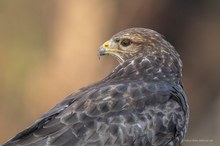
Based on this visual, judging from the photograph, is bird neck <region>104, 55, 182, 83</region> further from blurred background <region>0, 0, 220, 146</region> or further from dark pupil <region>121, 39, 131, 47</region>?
blurred background <region>0, 0, 220, 146</region>

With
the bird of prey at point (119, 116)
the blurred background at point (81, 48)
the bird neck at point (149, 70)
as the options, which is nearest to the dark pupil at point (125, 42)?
the bird neck at point (149, 70)

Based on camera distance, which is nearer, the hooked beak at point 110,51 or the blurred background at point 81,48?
the hooked beak at point 110,51

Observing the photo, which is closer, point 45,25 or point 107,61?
point 107,61

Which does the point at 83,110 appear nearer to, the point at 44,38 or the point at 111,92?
the point at 111,92

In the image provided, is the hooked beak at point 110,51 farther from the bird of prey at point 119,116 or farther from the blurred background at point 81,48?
the blurred background at point 81,48

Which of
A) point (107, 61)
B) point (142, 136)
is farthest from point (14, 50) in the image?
point (142, 136)

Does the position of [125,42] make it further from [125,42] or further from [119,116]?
[119,116]
